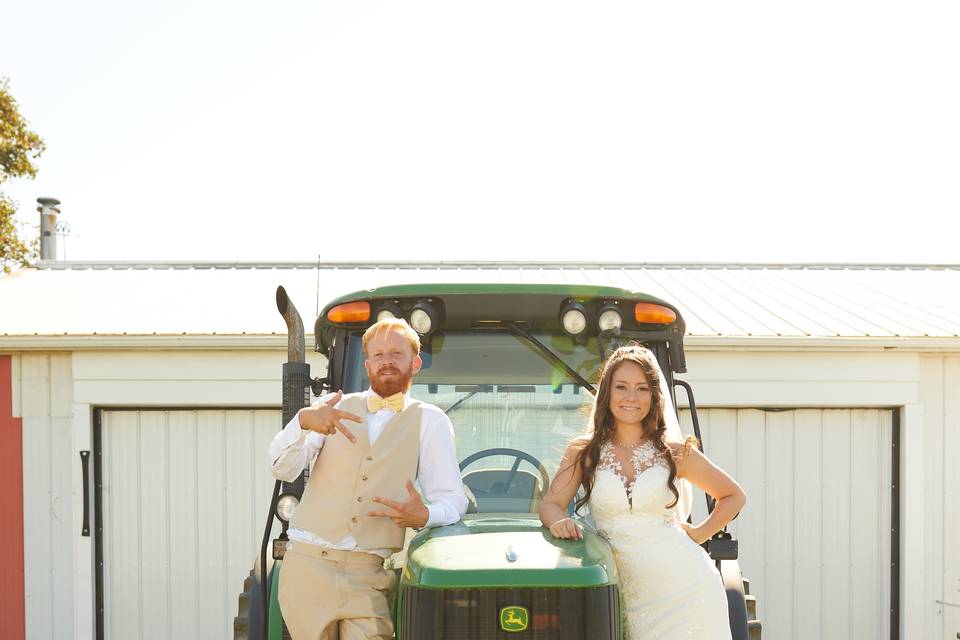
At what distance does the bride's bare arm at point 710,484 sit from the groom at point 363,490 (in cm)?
81

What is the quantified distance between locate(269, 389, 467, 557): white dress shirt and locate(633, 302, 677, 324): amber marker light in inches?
40.4

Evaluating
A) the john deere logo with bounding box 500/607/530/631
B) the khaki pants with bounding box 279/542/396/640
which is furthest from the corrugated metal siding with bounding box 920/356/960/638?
the khaki pants with bounding box 279/542/396/640

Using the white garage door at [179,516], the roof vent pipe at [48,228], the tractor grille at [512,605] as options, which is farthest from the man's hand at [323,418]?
the roof vent pipe at [48,228]

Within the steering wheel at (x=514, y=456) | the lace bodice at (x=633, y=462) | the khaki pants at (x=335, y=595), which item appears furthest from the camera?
the steering wheel at (x=514, y=456)

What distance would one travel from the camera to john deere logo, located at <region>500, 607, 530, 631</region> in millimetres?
2592

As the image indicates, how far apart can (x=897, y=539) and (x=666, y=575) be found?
5869 millimetres

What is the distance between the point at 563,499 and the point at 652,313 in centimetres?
90

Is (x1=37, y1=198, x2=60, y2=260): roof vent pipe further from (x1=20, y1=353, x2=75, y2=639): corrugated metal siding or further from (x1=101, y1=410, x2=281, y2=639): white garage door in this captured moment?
(x1=101, y1=410, x2=281, y2=639): white garage door

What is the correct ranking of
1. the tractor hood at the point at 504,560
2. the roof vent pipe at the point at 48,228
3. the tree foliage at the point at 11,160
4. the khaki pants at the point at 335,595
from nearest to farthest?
the tractor hood at the point at 504,560
the khaki pants at the point at 335,595
the roof vent pipe at the point at 48,228
the tree foliage at the point at 11,160

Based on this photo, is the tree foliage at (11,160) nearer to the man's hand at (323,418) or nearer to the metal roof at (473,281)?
the metal roof at (473,281)

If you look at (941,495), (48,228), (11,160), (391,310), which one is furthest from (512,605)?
(11,160)

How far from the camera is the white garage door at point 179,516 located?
7777 millimetres

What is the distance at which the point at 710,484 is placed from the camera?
3.12m

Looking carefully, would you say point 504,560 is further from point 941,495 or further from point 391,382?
point 941,495
